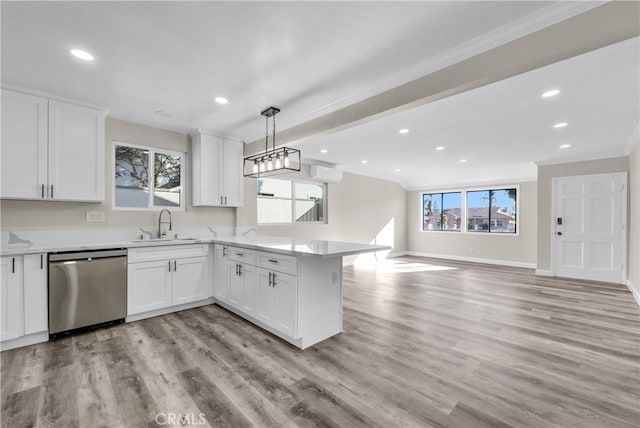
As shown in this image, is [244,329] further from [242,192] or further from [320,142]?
[320,142]

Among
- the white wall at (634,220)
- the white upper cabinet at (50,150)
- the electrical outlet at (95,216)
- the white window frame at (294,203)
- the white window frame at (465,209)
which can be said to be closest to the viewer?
the white upper cabinet at (50,150)

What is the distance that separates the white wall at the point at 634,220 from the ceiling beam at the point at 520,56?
158 inches

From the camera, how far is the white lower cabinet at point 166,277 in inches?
132

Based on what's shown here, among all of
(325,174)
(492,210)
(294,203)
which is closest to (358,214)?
(325,174)

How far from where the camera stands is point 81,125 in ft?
10.7

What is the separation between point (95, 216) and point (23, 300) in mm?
1142

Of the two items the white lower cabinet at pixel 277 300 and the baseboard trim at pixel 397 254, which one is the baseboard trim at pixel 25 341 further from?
the baseboard trim at pixel 397 254

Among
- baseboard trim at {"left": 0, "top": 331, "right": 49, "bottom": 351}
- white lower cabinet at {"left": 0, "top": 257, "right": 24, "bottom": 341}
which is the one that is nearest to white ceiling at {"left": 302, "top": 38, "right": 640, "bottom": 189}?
white lower cabinet at {"left": 0, "top": 257, "right": 24, "bottom": 341}

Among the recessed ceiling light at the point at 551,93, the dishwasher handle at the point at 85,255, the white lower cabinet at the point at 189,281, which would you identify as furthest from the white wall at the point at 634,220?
the dishwasher handle at the point at 85,255

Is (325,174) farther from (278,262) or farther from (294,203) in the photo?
(278,262)

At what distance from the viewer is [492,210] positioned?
7965mm

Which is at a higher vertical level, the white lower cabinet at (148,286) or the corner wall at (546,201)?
the corner wall at (546,201)

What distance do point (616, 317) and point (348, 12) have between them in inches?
184

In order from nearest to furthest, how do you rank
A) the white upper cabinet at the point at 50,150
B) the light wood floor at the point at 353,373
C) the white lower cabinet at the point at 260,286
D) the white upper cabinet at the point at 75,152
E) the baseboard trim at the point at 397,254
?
the light wood floor at the point at 353,373
the white lower cabinet at the point at 260,286
the white upper cabinet at the point at 50,150
the white upper cabinet at the point at 75,152
the baseboard trim at the point at 397,254
